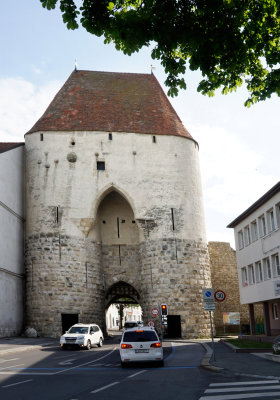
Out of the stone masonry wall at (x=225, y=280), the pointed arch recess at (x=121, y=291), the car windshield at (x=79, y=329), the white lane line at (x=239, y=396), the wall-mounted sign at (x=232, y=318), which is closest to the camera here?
the white lane line at (x=239, y=396)

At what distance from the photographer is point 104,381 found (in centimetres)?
1160

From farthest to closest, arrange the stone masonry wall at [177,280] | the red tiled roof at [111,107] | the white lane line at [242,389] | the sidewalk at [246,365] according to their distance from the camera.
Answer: the red tiled roof at [111,107]
the stone masonry wall at [177,280]
the sidewalk at [246,365]
the white lane line at [242,389]

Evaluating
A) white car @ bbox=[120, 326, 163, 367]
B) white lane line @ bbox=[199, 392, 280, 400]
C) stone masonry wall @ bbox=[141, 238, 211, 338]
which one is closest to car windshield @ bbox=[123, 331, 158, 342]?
white car @ bbox=[120, 326, 163, 367]

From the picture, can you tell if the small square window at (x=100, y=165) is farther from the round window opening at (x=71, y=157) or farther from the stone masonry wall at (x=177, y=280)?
the stone masonry wall at (x=177, y=280)

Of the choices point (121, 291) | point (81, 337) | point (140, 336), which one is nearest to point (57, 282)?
point (121, 291)

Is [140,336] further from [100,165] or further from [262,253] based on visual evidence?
[100,165]

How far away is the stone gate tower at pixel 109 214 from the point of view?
34.0 m

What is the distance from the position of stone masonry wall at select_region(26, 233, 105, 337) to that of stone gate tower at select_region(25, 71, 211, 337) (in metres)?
0.07

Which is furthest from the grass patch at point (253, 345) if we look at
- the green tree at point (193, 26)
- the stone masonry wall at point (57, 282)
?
the green tree at point (193, 26)

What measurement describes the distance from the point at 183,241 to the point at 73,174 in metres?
9.28

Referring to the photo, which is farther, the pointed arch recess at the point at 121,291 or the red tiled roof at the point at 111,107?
the pointed arch recess at the point at 121,291

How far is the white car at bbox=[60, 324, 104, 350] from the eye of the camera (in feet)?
77.3

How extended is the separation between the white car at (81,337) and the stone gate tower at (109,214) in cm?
799

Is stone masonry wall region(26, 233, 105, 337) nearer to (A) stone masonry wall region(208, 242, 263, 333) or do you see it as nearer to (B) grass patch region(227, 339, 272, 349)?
(A) stone masonry wall region(208, 242, 263, 333)
